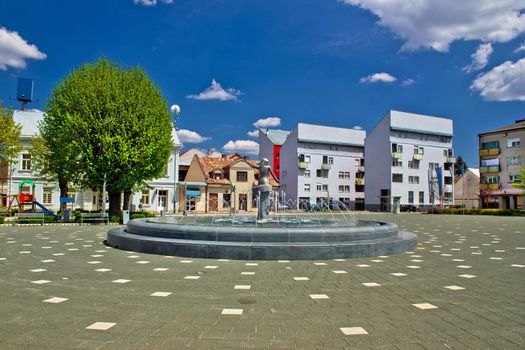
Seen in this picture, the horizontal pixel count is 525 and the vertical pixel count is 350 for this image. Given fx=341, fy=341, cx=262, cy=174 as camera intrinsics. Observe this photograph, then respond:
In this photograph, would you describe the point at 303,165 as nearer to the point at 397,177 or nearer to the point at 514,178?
the point at 397,177

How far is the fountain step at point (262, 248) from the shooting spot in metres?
10.7

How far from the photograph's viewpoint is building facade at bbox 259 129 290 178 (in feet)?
234

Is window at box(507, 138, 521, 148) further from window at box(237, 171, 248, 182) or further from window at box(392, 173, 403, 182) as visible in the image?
window at box(237, 171, 248, 182)

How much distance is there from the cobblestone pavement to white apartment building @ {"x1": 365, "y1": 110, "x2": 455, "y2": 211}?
169ft

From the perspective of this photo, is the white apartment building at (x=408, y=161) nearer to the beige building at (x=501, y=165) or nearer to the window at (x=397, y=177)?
the window at (x=397, y=177)

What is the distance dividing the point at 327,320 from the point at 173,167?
42.5 metres

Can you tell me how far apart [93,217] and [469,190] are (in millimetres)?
77323

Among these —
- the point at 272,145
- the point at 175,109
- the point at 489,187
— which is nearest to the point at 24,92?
the point at 175,109

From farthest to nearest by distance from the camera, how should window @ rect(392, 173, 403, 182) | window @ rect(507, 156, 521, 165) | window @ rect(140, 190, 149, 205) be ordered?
window @ rect(392, 173, 403, 182) → window @ rect(507, 156, 521, 165) → window @ rect(140, 190, 149, 205)

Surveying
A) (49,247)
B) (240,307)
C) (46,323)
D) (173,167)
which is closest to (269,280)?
(240,307)

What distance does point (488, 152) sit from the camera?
2510 inches

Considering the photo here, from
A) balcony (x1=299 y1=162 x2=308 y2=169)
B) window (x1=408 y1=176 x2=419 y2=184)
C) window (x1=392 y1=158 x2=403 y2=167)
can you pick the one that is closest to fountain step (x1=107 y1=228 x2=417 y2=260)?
balcony (x1=299 y1=162 x2=308 y2=169)

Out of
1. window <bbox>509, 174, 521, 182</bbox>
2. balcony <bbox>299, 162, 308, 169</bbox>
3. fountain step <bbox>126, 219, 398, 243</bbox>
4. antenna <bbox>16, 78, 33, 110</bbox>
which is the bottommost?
fountain step <bbox>126, 219, 398, 243</bbox>

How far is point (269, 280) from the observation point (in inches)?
310
